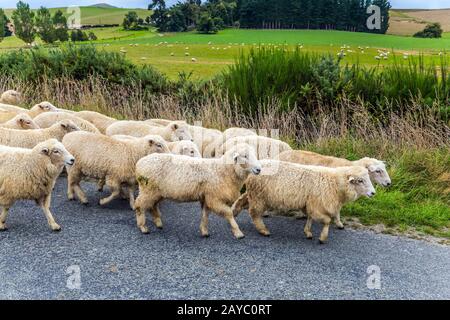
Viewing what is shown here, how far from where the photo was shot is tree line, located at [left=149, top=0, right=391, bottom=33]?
53.2 meters

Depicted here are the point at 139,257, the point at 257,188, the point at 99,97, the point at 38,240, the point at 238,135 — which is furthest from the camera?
the point at 99,97

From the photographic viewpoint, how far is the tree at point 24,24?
60.3m

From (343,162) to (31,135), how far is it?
537cm

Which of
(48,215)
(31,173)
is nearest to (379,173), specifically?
(48,215)

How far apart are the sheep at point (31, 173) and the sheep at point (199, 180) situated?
111cm

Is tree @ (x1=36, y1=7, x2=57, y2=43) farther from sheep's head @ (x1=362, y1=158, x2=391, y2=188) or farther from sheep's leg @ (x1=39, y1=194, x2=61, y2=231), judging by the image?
sheep's head @ (x1=362, y1=158, x2=391, y2=188)

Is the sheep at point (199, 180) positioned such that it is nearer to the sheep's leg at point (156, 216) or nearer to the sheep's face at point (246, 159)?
the sheep's face at point (246, 159)

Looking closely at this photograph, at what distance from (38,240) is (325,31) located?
51664mm

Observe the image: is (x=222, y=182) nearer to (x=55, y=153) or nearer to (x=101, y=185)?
(x=55, y=153)

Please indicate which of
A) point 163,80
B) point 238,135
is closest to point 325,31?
point 163,80

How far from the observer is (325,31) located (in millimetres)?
53375
